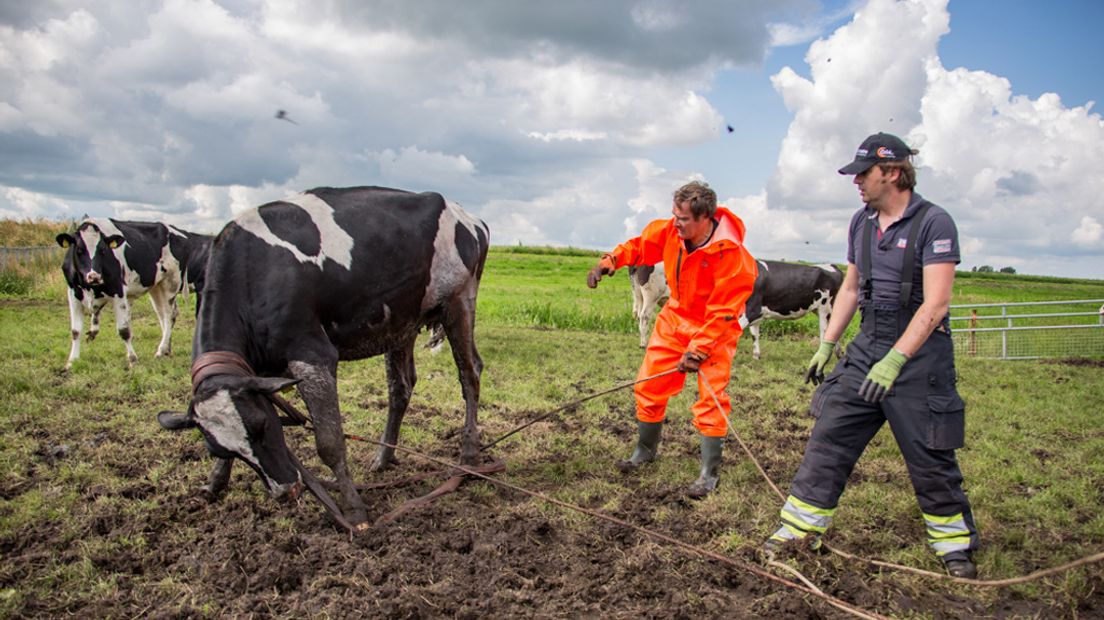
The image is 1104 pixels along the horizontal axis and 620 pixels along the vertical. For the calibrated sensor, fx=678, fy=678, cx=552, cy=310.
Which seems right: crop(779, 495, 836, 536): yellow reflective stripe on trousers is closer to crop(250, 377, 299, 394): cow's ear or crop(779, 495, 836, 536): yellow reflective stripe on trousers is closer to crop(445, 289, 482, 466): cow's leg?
crop(445, 289, 482, 466): cow's leg

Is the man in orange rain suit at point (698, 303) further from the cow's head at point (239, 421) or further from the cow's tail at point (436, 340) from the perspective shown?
the cow's tail at point (436, 340)

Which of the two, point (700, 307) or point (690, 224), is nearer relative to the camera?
point (690, 224)

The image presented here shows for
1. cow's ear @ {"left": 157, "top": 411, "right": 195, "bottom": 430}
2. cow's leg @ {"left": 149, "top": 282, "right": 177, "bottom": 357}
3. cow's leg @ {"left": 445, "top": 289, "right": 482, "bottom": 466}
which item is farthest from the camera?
cow's leg @ {"left": 149, "top": 282, "right": 177, "bottom": 357}

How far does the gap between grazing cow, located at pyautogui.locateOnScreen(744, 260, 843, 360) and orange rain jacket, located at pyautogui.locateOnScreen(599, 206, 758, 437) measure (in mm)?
7492

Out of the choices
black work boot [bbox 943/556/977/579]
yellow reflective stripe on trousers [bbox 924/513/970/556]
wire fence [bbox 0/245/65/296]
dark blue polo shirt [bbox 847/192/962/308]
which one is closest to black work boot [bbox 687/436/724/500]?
yellow reflective stripe on trousers [bbox 924/513/970/556]

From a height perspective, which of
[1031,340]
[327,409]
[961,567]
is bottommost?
[961,567]

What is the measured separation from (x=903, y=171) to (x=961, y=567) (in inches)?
95.3

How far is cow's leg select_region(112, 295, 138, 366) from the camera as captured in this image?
31.9 ft

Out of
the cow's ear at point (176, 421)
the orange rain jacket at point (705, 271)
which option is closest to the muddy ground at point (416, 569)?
the cow's ear at point (176, 421)

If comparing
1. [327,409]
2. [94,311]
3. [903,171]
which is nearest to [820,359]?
[903,171]

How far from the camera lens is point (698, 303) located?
5.39 meters

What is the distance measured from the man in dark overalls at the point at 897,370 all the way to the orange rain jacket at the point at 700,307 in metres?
0.87

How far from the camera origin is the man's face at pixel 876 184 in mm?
4070

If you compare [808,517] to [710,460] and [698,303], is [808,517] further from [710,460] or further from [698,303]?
[698,303]
